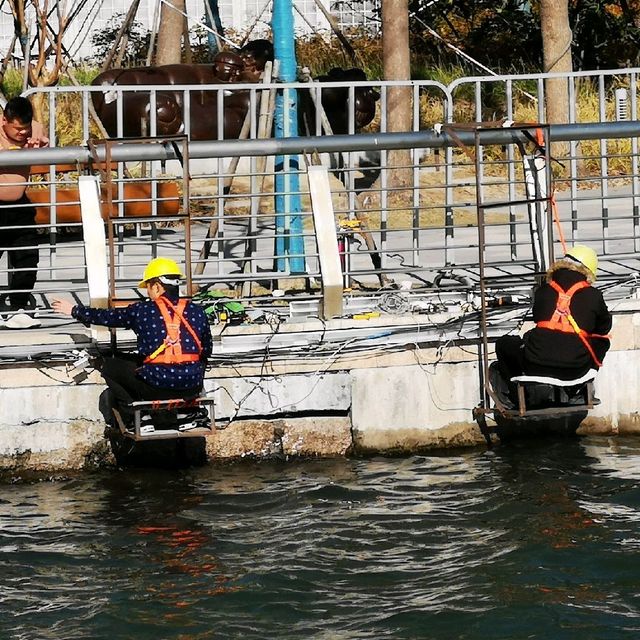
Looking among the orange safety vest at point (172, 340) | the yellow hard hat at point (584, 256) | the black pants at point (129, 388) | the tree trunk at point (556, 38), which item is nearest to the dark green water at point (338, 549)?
the black pants at point (129, 388)

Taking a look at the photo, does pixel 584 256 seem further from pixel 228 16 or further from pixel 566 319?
pixel 228 16

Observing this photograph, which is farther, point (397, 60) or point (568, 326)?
point (397, 60)

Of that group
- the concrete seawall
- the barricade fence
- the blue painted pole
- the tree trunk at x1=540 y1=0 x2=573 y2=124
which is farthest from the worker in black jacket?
the tree trunk at x1=540 y1=0 x2=573 y2=124

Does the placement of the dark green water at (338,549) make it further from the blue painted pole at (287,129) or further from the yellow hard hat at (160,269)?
Answer: the blue painted pole at (287,129)

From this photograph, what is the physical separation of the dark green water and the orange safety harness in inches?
39.1

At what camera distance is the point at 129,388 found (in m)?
9.53

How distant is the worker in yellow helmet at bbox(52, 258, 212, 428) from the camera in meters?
9.45

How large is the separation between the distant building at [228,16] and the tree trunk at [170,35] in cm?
592

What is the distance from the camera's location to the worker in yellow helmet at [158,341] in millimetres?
9453

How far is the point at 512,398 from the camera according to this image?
33.0ft

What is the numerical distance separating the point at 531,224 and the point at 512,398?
1414 millimetres

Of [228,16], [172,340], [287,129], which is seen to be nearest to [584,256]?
[287,129]

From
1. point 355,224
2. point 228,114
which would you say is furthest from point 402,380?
point 228,114

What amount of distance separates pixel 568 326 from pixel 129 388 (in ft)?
9.84
